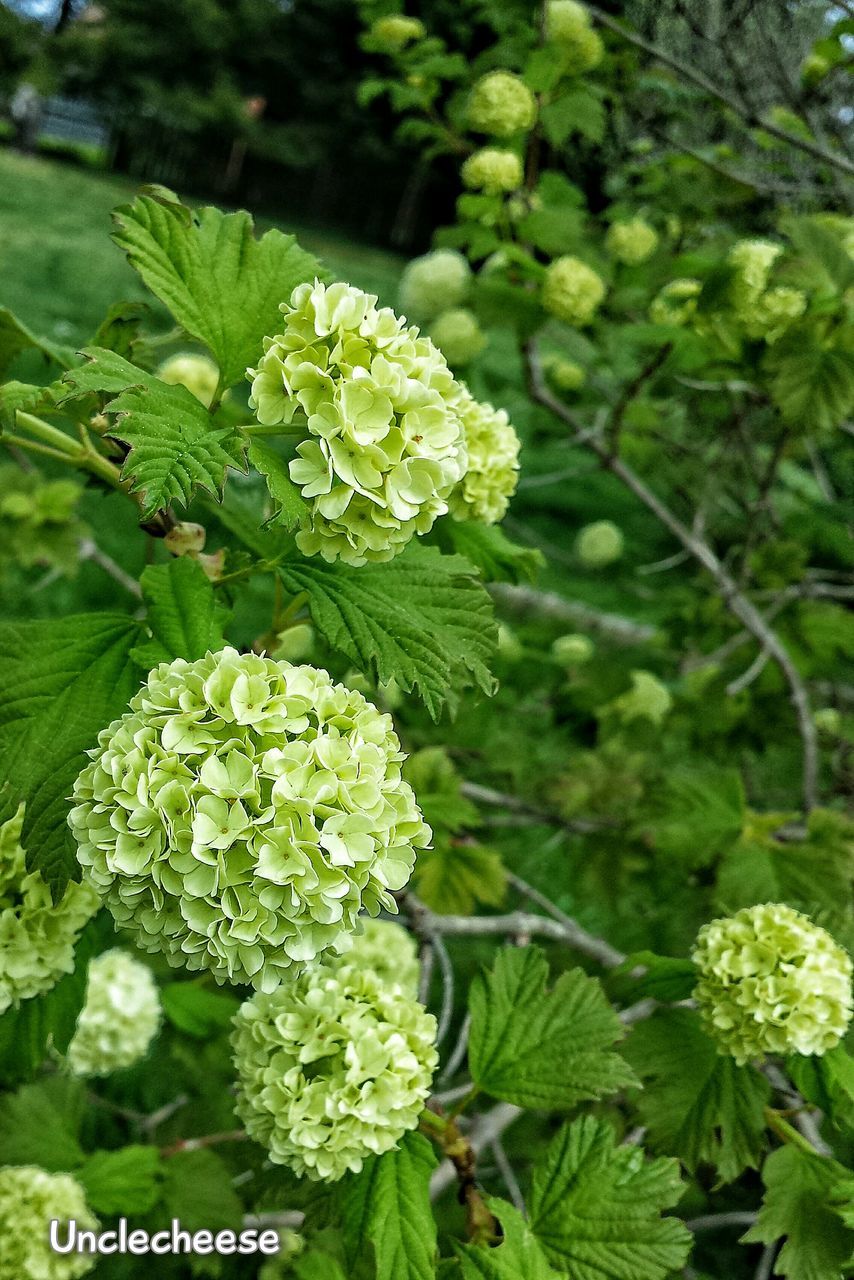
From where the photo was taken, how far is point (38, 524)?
3.39m

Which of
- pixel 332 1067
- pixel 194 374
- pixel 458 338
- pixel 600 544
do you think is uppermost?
pixel 458 338

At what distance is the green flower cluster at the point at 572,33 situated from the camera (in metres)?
3.00

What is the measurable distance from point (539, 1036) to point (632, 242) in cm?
277

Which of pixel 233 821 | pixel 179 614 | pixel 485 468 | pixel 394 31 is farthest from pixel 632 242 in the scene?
pixel 233 821

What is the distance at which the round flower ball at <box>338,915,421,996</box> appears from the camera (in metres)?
1.69

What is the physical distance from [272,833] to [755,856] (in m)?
1.50

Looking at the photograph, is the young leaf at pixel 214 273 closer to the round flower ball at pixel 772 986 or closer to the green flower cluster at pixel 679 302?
the round flower ball at pixel 772 986

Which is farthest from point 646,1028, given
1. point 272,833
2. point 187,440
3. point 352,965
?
point 187,440

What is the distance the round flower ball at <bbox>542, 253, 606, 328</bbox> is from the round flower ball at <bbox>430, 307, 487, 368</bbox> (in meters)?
0.44

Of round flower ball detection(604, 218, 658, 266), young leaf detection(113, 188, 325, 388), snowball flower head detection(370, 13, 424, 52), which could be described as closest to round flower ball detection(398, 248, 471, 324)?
round flower ball detection(604, 218, 658, 266)

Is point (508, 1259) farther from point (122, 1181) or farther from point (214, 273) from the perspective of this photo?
point (214, 273)

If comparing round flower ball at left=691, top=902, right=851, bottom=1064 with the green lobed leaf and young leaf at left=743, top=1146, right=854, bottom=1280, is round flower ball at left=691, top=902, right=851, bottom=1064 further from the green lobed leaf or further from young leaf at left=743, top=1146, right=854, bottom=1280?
the green lobed leaf

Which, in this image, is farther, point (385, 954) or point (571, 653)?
point (571, 653)

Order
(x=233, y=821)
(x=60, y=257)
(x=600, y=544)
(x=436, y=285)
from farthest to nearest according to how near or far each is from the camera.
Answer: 1. (x=60, y=257)
2. (x=600, y=544)
3. (x=436, y=285)
4. (x=233, y=821)
